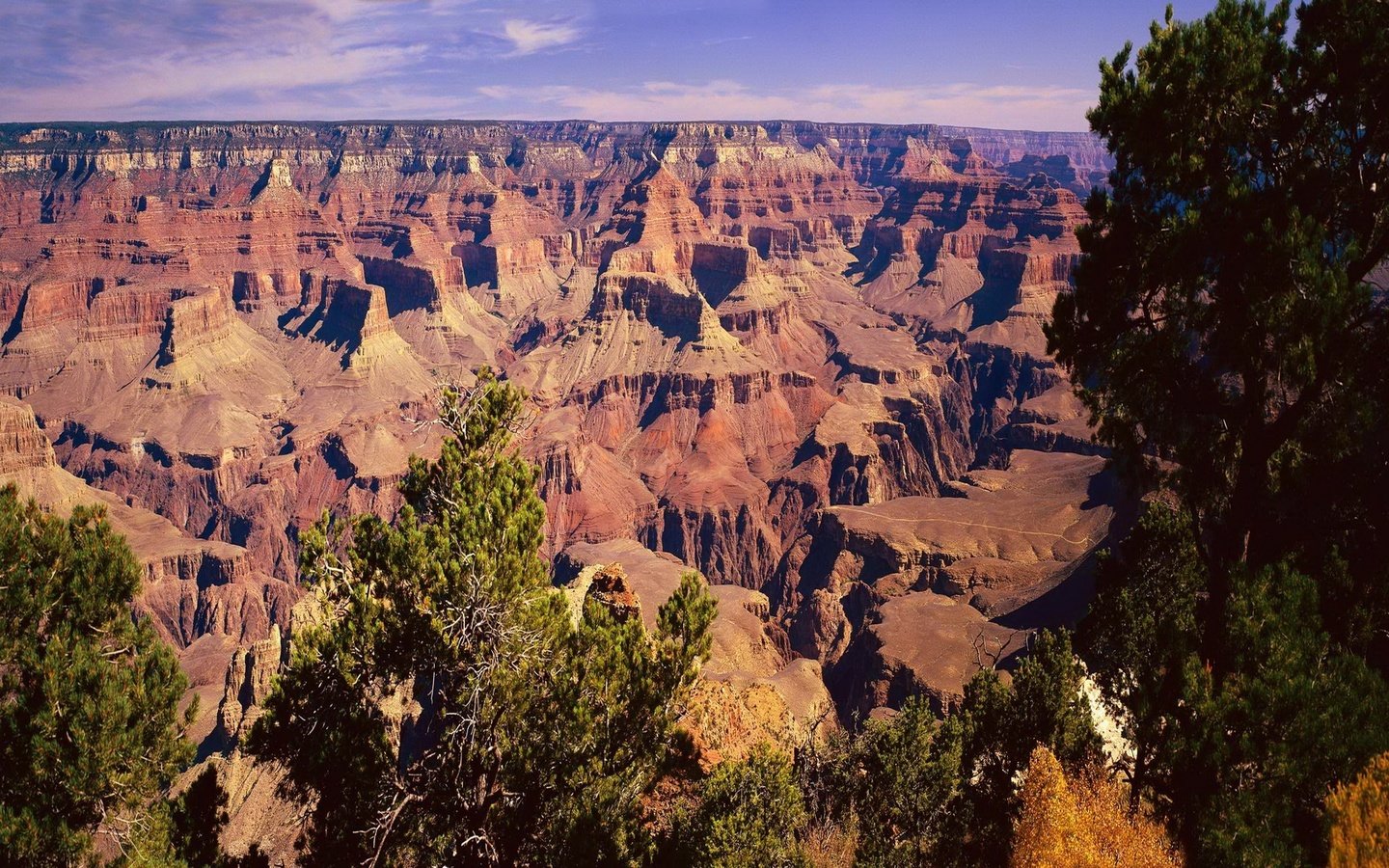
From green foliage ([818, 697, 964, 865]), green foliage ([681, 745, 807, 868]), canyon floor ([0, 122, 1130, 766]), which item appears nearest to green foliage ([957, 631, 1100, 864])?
green foliage ([818, 697, 964, 865])

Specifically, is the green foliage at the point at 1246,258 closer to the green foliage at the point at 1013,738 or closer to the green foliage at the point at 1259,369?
the green foliage at the point at 1259,369

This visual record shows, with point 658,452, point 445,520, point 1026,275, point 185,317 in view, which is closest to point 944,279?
point 1026,275

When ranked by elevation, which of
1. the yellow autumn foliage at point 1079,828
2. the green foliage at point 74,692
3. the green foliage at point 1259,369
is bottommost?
the yellow autumn foliage at point 1079,828

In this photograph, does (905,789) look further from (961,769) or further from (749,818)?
(749,818)

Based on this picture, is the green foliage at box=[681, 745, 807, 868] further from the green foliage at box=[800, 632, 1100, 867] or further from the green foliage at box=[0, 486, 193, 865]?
the green foliage at box=[0, 486, 193, 865]

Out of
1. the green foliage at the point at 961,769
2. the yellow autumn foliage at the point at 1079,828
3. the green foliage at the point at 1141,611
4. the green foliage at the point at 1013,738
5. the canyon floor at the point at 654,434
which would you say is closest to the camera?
the yellow autumn foliage at the point at 1079,828

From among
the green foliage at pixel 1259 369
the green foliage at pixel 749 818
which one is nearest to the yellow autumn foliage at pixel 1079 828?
the green foliage at pixel 1259 369

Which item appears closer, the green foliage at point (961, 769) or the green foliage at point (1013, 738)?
the green foliage at point (1013, 738)

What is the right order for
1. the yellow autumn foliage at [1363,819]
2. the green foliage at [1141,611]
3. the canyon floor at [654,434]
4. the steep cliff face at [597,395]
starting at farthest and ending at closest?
1. the steep cliff face at [597,395]
2. the canyon floor at [654,434]
3. the green foliage at [1141,611]
4. the yellow autumn foliage at [1363,819]

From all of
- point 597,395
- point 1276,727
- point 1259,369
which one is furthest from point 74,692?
point 597,395
